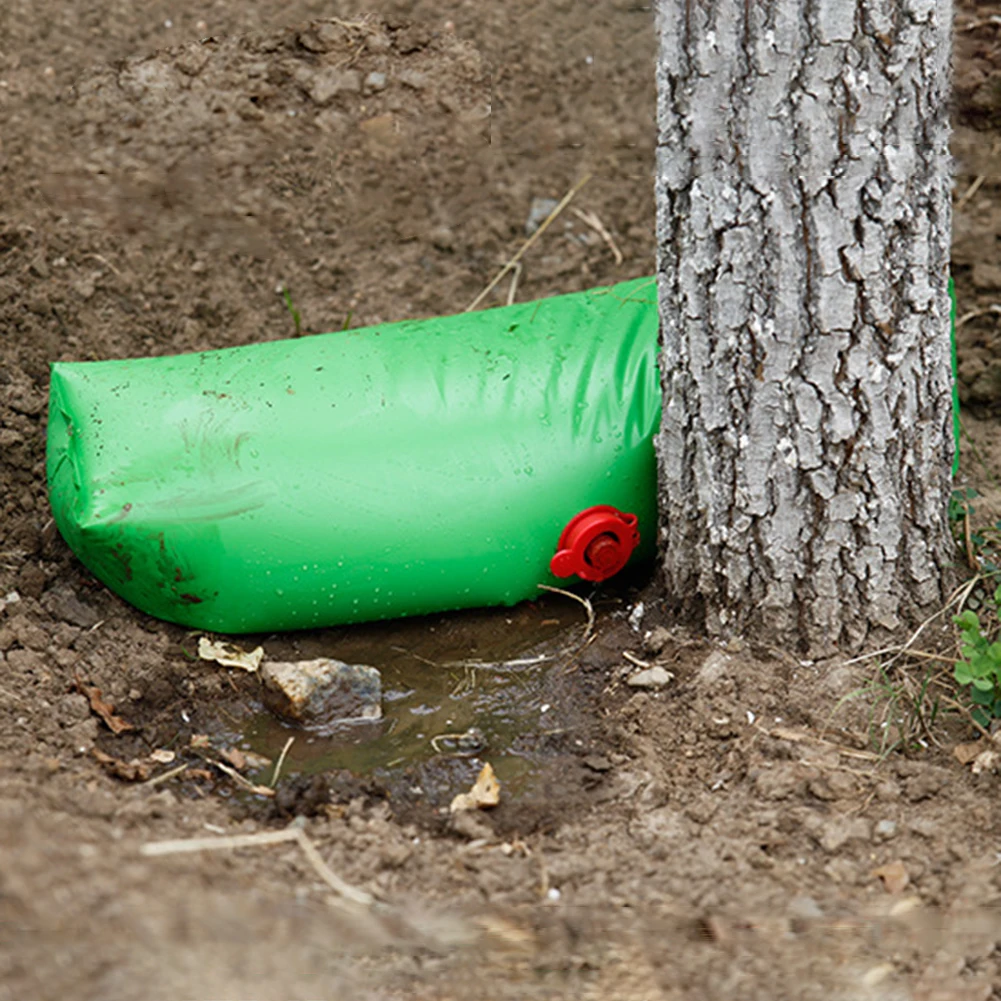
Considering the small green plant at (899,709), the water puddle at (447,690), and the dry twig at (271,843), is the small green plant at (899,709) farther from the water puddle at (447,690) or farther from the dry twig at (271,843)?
the dry twig at (271,843)

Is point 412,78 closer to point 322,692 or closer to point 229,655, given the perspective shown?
point 229,655

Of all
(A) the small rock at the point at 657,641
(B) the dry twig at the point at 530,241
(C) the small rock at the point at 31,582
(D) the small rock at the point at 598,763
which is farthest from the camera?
(B) the dry twig at the point at 530,241

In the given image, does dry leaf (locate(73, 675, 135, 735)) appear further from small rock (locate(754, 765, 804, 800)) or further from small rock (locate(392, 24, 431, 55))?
small rock (locate(392, 24, 431, 55))

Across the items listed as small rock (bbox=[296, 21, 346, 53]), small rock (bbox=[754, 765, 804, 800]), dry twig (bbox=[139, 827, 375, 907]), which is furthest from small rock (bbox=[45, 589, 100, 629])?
small rock (bbox=[296, 21, 346, 53])

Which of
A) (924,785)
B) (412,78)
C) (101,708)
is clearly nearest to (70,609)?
(101,708)

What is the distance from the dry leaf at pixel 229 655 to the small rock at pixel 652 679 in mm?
666

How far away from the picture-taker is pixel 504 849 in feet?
6.33

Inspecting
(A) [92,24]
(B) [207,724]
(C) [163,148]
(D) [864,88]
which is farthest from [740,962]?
(A) [92,24]

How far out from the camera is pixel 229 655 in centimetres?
241

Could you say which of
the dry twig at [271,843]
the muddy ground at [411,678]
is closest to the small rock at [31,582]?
the muddy ground at [411,678]

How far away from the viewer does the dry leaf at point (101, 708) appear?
2.21 meters

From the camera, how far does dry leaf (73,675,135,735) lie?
2.21 m

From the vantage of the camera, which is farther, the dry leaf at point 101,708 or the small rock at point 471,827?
the dry leaf at point 101,708

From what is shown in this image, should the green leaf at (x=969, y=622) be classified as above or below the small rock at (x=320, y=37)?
below
